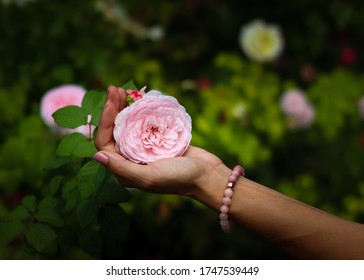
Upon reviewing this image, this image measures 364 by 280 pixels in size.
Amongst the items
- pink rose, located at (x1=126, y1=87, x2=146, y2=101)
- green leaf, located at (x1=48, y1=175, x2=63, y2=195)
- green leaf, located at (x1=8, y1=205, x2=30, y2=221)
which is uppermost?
pink rose, located at (x1=126, y1=87, x2=146, y2=101)

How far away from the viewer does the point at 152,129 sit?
1.19 m

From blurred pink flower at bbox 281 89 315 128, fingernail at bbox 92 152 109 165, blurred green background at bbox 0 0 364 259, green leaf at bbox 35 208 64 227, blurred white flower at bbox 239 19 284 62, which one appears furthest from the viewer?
blurred white flower at bbox 239 19 284 62

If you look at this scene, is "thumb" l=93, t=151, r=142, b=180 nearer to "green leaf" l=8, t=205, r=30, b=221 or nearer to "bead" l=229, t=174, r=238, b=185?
"bead" l=229, t=174, r=238, b=185

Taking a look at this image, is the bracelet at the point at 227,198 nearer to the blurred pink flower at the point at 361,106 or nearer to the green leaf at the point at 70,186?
the green leaf at the point at 70,186

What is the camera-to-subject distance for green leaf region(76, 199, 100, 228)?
1.28 m

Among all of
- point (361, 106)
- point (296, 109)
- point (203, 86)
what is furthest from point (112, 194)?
point (361, 106)

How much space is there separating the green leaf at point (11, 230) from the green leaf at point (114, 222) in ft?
0.59

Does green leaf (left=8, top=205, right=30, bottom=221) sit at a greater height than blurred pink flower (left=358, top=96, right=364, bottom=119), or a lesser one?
lesser

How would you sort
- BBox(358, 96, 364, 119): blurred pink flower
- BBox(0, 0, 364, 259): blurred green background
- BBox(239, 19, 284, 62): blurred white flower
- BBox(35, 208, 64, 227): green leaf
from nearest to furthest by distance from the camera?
BBox(35, 208, 64, 227): green leaf < BBox(0, 0, 364, 259): blurred green background < BBox(358, 96, 364, 119): blurred pink flower < BBox(239, 19, 284, 62): blurred white flower

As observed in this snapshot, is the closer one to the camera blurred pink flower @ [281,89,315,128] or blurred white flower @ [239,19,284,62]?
blurred pink flower @ [281,89,315,128]

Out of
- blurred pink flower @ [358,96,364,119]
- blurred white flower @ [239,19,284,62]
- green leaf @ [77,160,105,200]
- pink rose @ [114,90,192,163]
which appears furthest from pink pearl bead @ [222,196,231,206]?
blurred white flower @ [239,19,284,62]

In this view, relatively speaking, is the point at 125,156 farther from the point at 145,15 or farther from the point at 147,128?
the point at 145,15

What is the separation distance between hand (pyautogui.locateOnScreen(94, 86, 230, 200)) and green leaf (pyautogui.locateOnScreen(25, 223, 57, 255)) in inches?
10.2
